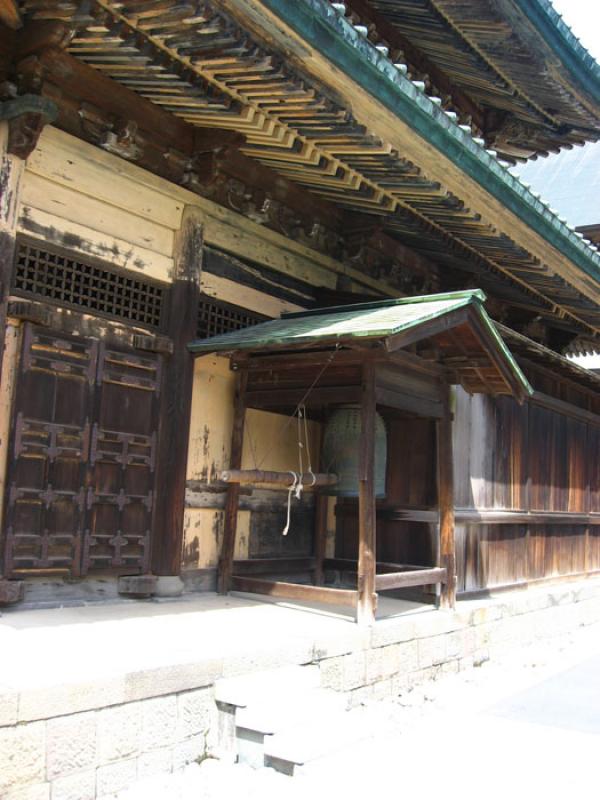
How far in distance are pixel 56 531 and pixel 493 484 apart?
503 centimetres

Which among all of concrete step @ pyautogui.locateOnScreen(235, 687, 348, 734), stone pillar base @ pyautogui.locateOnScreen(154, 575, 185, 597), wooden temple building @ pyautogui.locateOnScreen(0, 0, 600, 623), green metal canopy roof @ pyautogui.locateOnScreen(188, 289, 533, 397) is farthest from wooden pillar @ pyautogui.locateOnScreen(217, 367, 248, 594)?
concrete step @ pyautogui.locateOnScreen(235, 687, 348, 734)

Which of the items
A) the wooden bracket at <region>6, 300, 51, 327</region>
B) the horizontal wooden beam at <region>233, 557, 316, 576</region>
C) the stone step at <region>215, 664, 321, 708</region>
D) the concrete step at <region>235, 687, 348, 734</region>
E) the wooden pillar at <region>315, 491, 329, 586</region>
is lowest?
the concrete step at <region>235, 687, 348, 734</region>

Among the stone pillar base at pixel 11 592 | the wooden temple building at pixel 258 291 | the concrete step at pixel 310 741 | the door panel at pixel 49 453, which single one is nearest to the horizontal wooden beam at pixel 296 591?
the wooden temple building at pixel 258 291

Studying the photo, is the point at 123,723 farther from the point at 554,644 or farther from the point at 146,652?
the point at 554,644

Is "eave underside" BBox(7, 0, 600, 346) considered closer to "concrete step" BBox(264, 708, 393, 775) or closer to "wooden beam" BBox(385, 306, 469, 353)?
"wooden beam" BBox(385, 306, 469, 353)

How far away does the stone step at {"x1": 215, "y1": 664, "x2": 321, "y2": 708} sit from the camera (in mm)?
4215

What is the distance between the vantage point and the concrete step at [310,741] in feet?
12.7

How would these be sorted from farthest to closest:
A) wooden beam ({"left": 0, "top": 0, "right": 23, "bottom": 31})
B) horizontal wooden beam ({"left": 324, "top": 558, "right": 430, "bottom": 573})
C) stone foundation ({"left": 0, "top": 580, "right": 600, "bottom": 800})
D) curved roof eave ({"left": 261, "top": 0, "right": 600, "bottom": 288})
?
horizontal wooden beam ({"left": 324, "top": 558, "right": 430, "bottom": 573}) < curved roof eave ({"left": 261, "top": 0, "right": 600, "bottom": 288}) < wooden beam ({"left": 0, "top": 0, "right": 23, "bottom": 31}) < stone foundation ({"left": 0, "top": 580, "right": 600, "bottom": 800})

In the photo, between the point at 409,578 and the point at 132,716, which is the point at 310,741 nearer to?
the point at 132,716

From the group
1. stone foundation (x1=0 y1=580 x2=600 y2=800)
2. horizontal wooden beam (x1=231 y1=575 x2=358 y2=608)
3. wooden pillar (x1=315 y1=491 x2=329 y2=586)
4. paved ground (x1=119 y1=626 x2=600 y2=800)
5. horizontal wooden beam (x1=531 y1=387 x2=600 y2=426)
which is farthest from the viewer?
horizontal wooden beam (x1=531 y1=387 x2=600 y2=426)

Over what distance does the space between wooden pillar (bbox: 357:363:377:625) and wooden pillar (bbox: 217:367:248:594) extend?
1212 millimetres

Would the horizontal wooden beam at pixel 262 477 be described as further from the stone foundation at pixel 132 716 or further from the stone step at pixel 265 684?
the stone step at pixel 265 684

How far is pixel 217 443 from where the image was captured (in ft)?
21.7

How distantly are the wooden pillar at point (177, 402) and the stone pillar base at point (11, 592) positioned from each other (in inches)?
45.5
